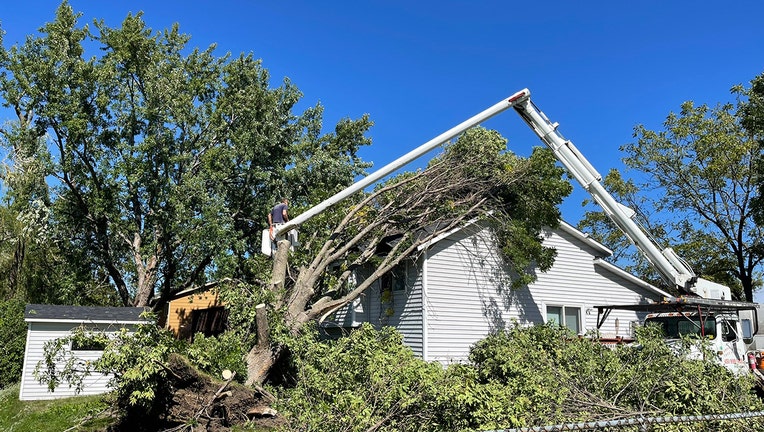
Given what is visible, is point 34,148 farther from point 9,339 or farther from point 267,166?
point 267,166

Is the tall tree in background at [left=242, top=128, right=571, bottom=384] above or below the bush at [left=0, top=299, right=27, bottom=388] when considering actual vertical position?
above

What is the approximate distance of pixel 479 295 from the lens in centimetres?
1523

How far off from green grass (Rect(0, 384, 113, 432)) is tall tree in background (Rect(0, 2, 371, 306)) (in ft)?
21.4

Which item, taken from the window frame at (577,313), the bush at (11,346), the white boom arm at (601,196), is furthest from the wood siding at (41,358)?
the window frame at (577,313)

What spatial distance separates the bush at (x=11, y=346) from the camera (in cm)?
1560

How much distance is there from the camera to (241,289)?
11188mm

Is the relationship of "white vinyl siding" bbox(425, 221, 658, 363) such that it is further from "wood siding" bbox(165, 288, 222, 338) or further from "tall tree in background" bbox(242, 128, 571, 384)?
"wood siding" bbox(165, 288, 222, 338)

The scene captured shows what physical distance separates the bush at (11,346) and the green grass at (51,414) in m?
1.54

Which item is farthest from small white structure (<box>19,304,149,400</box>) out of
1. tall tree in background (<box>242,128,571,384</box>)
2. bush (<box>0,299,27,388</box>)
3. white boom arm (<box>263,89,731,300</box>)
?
white boom arm (<box>263,89,731,300</box>)

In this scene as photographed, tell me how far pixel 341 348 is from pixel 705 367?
197 inches

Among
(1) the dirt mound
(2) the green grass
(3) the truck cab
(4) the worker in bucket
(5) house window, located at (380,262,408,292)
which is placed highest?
(4) the worker in bucket

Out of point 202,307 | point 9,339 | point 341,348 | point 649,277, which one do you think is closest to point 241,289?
point 341,348

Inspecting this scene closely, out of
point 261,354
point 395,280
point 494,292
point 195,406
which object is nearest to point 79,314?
point 261,354

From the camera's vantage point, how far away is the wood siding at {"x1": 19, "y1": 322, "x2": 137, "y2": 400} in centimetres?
1332
